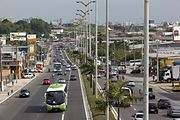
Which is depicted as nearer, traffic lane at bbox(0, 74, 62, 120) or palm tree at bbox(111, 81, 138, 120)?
palm tree at bbox(111, 81, 138, 120)

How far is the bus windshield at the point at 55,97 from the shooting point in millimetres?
46531

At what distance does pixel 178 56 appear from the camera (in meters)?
113

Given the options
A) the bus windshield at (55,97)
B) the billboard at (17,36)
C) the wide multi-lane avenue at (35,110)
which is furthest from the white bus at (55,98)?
the billboard at (17,36)

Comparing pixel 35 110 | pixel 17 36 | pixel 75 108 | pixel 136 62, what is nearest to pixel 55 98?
pixel 35 110

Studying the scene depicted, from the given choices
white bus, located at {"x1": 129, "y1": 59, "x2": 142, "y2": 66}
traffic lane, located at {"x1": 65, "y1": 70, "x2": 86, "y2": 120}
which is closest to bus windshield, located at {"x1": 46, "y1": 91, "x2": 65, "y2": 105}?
traffic lane, located at {"x1": 65, "y1": 70, "x2": 86, "y2": 120}

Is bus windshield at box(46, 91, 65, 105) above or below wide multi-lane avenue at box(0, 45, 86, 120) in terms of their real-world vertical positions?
above

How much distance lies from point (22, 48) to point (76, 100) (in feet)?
321

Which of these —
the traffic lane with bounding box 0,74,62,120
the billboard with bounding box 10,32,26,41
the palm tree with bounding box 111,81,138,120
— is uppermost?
the billboard with bounding box 10,32,26,41

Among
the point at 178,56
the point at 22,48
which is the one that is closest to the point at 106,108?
the point at 178,56

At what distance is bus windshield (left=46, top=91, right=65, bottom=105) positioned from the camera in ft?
153

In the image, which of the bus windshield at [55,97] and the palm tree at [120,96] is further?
the bus windshield at [55,97]

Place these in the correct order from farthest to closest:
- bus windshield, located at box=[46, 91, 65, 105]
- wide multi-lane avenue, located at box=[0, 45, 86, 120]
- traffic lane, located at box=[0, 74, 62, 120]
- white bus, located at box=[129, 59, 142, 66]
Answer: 1. white bus, located at box=[129, 59, 142, 66]
2. bus windshield, located at box=[46, 91, 65, 105]
3. traffic lane, located at box=[0, 74, 62, 120]
4. wide multi-lane avenue, located at box=[0, 45, 86, 120]

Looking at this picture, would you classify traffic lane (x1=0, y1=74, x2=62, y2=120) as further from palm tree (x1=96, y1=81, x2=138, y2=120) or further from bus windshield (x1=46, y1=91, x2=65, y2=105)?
palm tree (x1=96, y1=81, x2=138, y2=120)

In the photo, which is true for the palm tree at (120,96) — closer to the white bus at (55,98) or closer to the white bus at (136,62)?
the white bus at (55,98)
